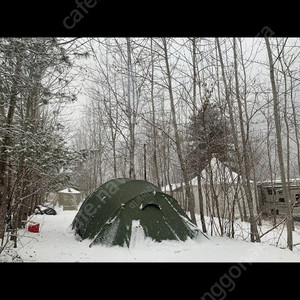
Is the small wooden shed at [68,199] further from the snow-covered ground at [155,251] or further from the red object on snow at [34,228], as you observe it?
the snow-covered ground at [155,251]

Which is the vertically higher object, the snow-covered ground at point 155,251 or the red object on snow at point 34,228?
the red object on snow at point 34,228

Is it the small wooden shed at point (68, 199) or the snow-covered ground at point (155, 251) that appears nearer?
the snow-covered ground at point (155, 251)

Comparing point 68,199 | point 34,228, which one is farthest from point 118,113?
point 68,199

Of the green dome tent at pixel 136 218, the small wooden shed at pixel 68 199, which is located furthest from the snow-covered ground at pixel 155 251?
the small wooden shed at pixel 68 199

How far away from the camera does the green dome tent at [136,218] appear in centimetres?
584

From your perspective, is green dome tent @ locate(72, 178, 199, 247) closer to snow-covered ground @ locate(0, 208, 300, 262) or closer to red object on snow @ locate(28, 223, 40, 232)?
snow-covered ground @ locate(0, 208, 300, 262)

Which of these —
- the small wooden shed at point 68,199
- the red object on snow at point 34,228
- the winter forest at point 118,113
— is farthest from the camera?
the small wooden shed at point 68,199

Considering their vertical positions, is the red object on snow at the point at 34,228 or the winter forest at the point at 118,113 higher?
the winter forest at the point at 118,113

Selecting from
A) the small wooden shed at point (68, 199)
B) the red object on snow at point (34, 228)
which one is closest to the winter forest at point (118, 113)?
the red object on snow at point (34, 228)

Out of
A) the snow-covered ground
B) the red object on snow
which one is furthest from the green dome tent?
the red object on snow

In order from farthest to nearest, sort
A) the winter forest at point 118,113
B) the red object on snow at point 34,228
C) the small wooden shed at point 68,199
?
the small wooden shed at point 68,199 < the red object on snow at point 34,228 < the winter forest at point 118,113
